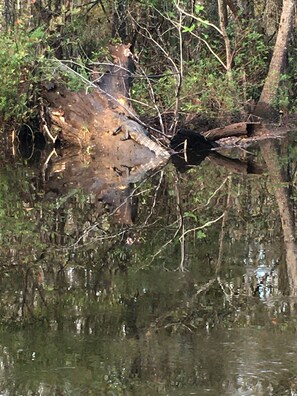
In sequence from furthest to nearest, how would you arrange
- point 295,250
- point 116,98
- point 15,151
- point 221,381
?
point 15,151 → point 116,98 → point 295,250 → point 221,381

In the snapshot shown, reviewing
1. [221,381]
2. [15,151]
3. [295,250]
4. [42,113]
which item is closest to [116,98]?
[42,113]

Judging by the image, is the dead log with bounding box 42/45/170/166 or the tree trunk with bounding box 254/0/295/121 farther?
the tree trunk with bounding box 254/0/295/121

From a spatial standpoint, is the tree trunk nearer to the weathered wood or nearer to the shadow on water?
the weathered wood

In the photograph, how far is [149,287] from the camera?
538 cm

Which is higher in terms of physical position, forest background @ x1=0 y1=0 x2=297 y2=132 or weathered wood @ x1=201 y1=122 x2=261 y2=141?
forest background @ x1=0 y1=0 x2=297 y2=132

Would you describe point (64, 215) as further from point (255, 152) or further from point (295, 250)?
point (255, 152)

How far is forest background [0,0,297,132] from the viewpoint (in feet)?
48.0

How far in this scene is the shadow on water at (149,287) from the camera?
3672 millimetres

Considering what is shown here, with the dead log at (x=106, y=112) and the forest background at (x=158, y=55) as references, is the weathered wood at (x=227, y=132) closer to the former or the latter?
the forest background at (x=158, y=55)

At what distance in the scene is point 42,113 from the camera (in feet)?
51.0

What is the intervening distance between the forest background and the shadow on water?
474 cm

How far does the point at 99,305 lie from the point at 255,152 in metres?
10.4

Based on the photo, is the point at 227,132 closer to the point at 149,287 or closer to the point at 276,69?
the point at 276,69

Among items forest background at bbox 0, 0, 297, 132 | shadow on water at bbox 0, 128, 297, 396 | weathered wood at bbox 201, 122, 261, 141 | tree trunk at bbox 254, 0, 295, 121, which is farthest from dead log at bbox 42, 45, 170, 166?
tree trunk at bbox 254, 0, 295, 121
